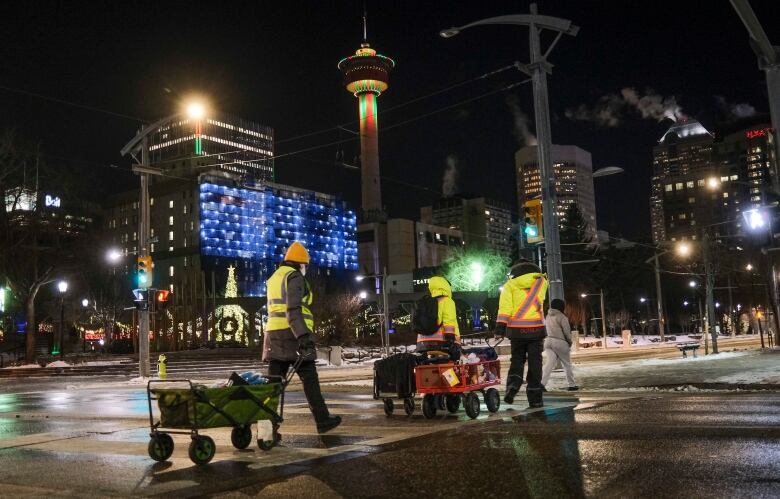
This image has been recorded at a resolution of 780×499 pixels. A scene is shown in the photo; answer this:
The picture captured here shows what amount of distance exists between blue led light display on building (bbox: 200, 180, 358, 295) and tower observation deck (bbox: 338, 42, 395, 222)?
29.7 feet

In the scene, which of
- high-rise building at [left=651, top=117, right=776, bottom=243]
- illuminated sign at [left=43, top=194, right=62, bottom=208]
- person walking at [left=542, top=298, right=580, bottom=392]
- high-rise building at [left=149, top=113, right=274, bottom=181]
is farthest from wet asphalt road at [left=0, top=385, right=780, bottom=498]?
high-rise building at [left=149, top=113, right=274, bottom=181]

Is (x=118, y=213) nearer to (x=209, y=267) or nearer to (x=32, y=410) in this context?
(x=209, y=267)

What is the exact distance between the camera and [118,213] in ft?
479

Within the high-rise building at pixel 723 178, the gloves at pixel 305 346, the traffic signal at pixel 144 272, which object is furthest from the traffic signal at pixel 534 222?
the high-rise building at pixel 723 178

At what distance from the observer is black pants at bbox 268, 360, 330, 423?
27.1 feet

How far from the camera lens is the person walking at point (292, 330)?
26.6ft

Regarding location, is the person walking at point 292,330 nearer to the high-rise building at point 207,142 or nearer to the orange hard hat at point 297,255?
the orange hard hat at point 297,255

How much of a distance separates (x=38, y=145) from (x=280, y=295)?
41.2m

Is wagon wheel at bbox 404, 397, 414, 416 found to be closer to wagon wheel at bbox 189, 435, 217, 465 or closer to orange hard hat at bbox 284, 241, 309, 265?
orange hard hat at bbox 284, 241, 309, 265

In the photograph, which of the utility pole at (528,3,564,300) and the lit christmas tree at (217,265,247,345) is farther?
the lit christmas tree at (217,265,247,345)

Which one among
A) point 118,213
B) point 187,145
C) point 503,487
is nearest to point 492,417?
point 503,487

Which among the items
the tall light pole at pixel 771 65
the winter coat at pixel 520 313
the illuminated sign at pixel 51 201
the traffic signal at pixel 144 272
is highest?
the illuminated sign at pixel 51 201

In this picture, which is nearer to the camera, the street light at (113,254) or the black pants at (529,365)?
the black pants at (529,365)

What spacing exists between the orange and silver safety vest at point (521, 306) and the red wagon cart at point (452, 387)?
0.80 m
